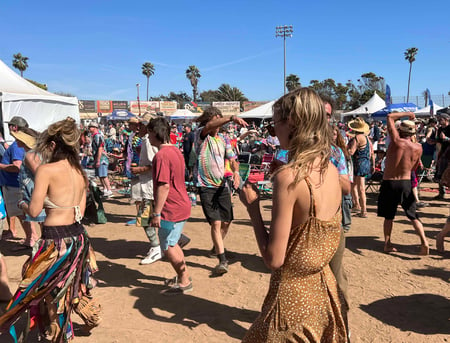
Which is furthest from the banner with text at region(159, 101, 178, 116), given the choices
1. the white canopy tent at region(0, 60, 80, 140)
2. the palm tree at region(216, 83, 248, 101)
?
the white canopy tent at region(0, 60, 80, 140)

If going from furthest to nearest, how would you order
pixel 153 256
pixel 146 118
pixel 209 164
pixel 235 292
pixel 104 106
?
pixel 104 106 < pixel 146 118 < pixel 153 256 < pixel 209 164 < pixel 235 292

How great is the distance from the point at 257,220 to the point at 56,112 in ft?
47.7

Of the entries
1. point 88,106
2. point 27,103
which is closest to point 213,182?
point 27,103

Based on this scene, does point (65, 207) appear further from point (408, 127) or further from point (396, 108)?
point (396, 108)

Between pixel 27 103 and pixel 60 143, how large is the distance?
11.7m

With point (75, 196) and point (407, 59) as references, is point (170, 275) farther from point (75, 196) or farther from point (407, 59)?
point (407, 59)

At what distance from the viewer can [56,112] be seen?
551 inches

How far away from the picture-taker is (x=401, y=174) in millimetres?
4699

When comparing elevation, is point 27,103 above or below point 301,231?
above

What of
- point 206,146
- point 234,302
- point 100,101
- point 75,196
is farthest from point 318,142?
point 100,101

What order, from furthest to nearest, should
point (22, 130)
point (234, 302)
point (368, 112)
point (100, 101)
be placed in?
point (100, 101) → point (368, 112) → point (22, 130) → point (234, 302)

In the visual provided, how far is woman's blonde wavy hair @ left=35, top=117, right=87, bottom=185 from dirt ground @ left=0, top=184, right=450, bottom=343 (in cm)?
158

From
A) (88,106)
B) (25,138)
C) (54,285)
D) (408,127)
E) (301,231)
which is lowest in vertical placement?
(54,285)

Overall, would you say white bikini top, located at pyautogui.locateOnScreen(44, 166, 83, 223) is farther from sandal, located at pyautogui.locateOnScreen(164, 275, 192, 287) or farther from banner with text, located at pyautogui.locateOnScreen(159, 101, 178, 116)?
banner with text, located at pyautogui.locateOnScreen(159, 101, 178, 116)
